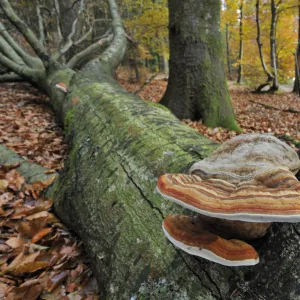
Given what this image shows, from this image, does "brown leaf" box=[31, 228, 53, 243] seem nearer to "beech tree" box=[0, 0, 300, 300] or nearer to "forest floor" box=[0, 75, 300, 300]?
"forest floor" box=[0, 75, 300, 300]

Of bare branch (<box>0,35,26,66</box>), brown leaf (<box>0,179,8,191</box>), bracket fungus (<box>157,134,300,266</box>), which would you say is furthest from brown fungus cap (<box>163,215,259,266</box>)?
bare branch (<box>0,35,26,66</box>)

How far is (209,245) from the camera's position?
108 centimetres

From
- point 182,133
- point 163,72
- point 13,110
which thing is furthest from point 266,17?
point 182,133

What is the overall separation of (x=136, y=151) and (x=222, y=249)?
1276mm

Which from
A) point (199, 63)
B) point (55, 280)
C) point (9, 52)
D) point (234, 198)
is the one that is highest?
point (9, 52)

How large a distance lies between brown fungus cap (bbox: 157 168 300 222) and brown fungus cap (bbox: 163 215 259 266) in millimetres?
186

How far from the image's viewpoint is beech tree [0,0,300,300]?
1242 mm

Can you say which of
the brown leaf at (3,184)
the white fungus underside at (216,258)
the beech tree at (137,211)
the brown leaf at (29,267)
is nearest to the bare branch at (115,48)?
the beech tree at (137,211)

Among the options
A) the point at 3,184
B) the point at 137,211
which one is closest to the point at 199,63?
the point at 3,184

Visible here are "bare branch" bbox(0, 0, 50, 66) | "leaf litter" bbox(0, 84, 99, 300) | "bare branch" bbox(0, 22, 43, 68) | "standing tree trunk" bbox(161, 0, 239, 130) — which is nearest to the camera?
"leaf litter" bbox(0, 84, 99, 300)

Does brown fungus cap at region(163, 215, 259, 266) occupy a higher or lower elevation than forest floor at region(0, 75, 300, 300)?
higher

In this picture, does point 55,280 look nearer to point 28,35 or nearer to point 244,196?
point 244,196

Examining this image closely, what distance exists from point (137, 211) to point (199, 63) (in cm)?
511

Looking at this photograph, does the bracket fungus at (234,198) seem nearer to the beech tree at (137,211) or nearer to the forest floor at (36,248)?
the beech tree at (137,211)
